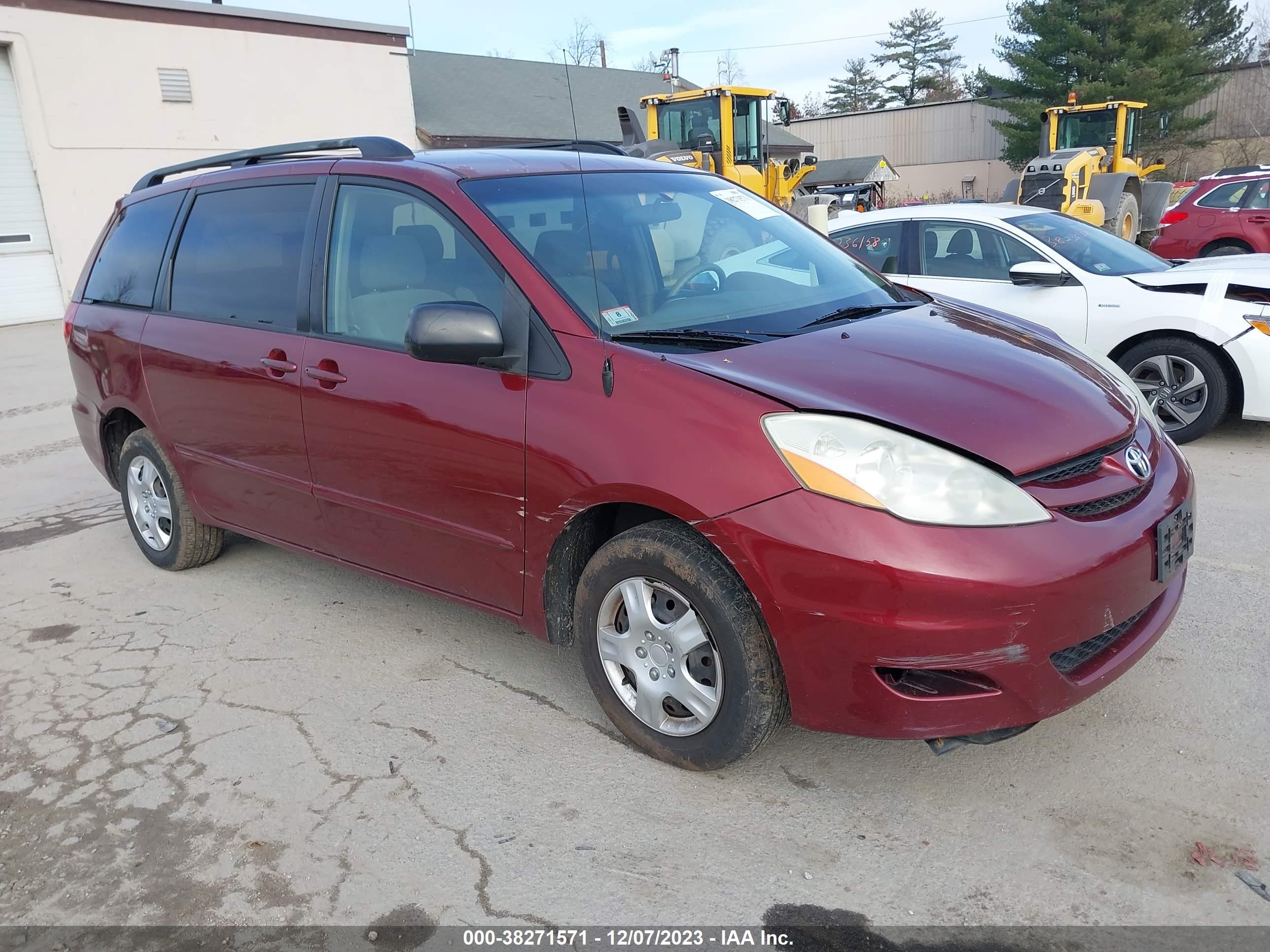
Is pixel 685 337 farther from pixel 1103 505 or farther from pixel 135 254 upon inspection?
pixel 135 254

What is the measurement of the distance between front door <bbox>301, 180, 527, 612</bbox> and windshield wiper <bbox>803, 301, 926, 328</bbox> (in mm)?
1079

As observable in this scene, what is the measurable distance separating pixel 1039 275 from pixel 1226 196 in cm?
951

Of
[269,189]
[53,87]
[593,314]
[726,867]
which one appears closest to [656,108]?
[53,87]

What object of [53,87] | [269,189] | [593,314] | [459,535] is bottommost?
[459,535]

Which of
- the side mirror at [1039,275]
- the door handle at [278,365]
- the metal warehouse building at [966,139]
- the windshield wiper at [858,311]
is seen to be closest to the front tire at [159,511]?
the door handle at [278,365]

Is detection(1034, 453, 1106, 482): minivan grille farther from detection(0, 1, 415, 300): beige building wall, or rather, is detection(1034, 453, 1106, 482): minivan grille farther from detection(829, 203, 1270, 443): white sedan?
detection(0, 1, 415, 300): beige building wall

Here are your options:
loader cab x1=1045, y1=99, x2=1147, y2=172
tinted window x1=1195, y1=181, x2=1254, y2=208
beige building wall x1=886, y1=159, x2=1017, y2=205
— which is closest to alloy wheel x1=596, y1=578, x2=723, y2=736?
tinted window x1=1195, y1=181, x2=1254, y2=208

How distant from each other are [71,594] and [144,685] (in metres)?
1.36

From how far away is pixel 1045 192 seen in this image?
14750mm

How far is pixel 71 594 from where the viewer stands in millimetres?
4914

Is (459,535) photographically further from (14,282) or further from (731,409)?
(14,282)

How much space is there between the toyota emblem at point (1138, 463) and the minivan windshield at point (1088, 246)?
438cm

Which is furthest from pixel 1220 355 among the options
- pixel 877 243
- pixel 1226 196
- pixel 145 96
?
pixel 145 96

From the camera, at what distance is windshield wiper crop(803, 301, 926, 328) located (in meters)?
3.49
